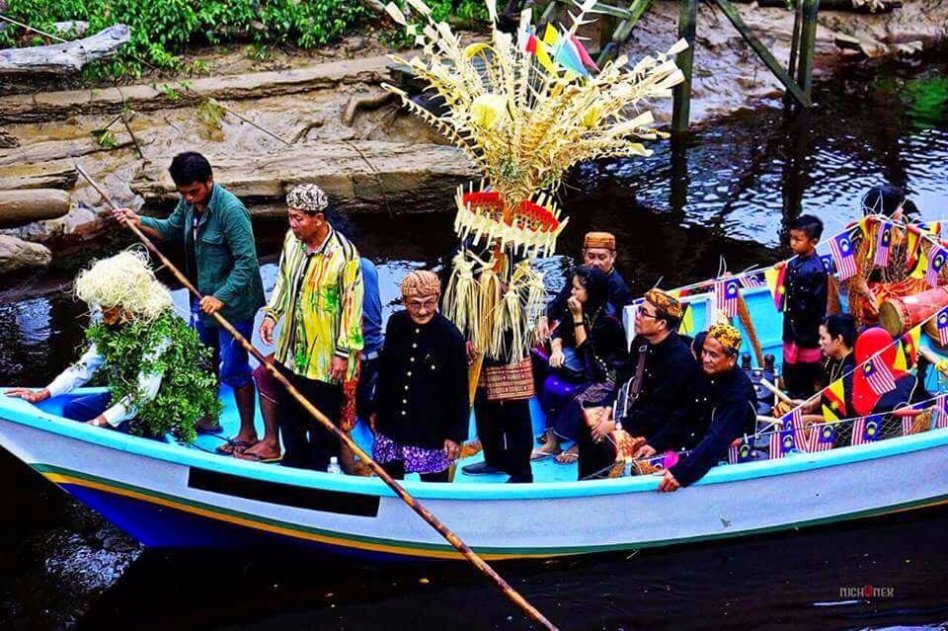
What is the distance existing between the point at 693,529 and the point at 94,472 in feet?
10.7

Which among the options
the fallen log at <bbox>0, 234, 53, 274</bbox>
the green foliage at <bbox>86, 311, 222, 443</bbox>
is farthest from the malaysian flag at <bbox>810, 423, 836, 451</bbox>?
the fallen log at <bbox>0, 234, 53, 274</bbox>

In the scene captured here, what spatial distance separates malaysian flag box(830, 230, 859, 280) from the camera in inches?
314

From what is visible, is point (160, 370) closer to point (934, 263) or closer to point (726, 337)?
point (726, 337)

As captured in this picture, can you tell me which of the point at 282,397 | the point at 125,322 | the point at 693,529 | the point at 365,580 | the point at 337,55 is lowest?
the point at 365,580

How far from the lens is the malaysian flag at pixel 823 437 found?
648cm

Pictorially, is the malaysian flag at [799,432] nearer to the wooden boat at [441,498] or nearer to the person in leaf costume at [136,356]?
the wooden boat at [441,498]

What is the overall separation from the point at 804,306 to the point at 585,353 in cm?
146

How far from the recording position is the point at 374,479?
6.00 meters

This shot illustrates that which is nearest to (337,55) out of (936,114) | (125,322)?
(936,114)

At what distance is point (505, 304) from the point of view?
6.14 metres

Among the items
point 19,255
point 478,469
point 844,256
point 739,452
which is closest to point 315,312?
point 478,469

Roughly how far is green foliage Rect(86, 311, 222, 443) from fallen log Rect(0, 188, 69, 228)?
16.5ft

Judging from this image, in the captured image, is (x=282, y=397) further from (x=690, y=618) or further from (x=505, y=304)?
(x=690, y=618)

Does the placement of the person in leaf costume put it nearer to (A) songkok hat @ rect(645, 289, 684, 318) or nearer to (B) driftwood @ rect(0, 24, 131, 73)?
(A) songkok hat @ rect(645, 289, 684, 318)
